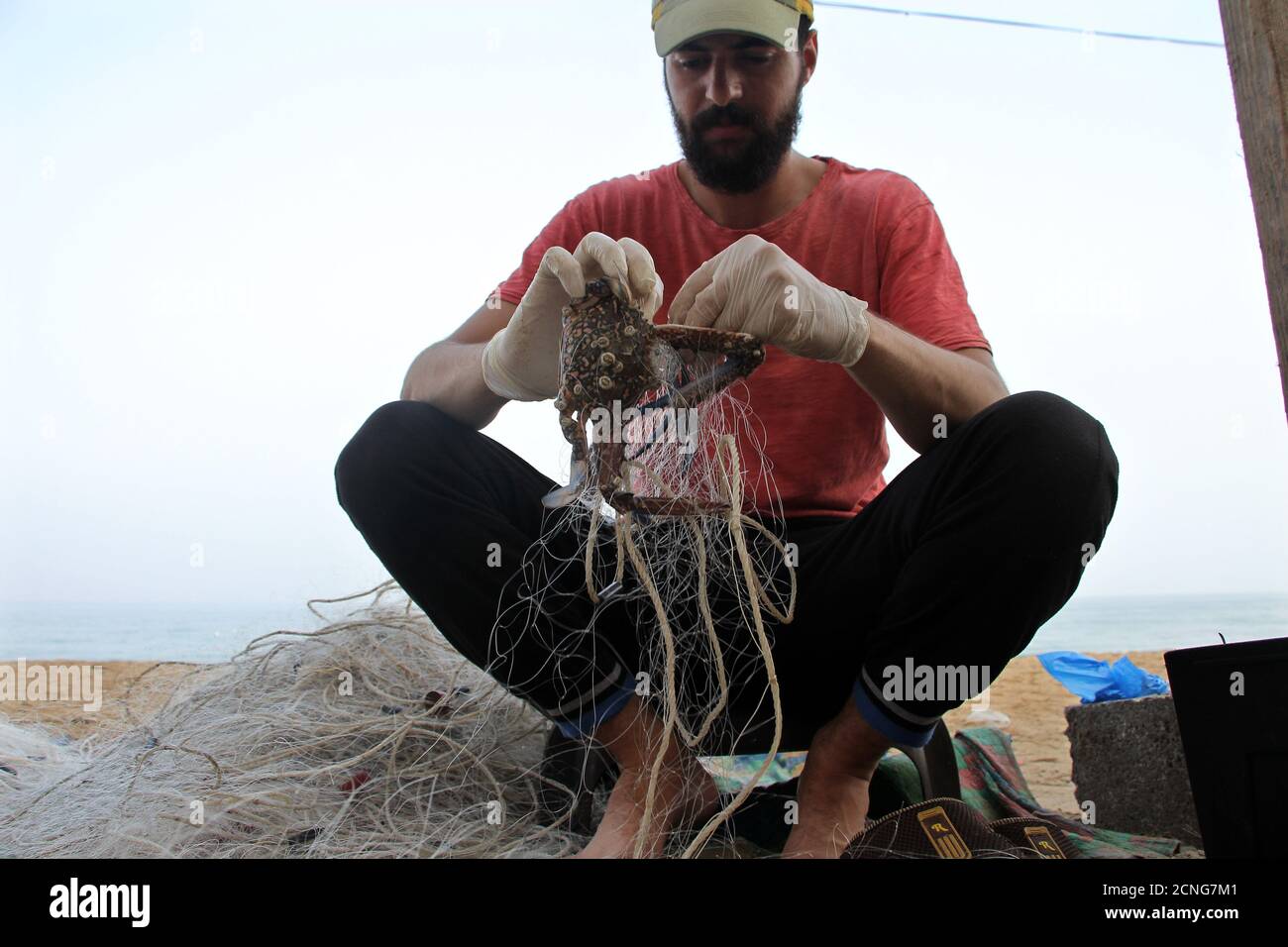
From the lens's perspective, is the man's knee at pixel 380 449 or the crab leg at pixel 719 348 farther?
the man's knee at pixel 380 449

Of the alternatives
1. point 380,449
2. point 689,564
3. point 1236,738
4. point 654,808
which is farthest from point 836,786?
point 380,449

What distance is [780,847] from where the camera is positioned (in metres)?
1.58

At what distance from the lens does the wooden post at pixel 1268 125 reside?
1.18m

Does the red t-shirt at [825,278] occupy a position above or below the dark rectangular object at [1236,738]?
above

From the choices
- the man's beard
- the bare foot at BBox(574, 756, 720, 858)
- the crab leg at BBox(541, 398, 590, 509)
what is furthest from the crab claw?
the man's beard

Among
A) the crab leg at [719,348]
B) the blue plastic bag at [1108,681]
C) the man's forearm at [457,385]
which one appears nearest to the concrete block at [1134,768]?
the blue plastic bag at [1108,681]

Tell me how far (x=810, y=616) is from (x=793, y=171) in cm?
106

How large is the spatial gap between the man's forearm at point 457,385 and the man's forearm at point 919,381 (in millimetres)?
636

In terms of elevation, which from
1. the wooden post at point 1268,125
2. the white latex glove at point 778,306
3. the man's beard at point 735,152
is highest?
the man's beard at point 735,152

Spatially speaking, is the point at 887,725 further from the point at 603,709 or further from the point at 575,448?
the point at 575,448

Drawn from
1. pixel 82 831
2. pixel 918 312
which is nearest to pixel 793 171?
pixel 918 312

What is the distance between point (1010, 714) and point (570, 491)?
4025 mm

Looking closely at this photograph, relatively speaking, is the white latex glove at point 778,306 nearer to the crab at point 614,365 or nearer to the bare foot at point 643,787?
the crab at point 614,365
